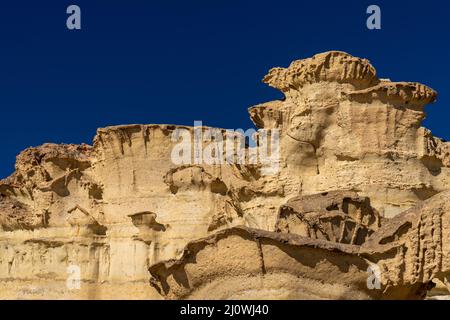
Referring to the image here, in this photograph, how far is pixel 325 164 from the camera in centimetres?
2945

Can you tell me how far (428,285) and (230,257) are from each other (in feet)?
12.8

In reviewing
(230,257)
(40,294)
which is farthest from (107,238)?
(230,257)

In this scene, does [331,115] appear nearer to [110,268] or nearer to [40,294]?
[110,268]
